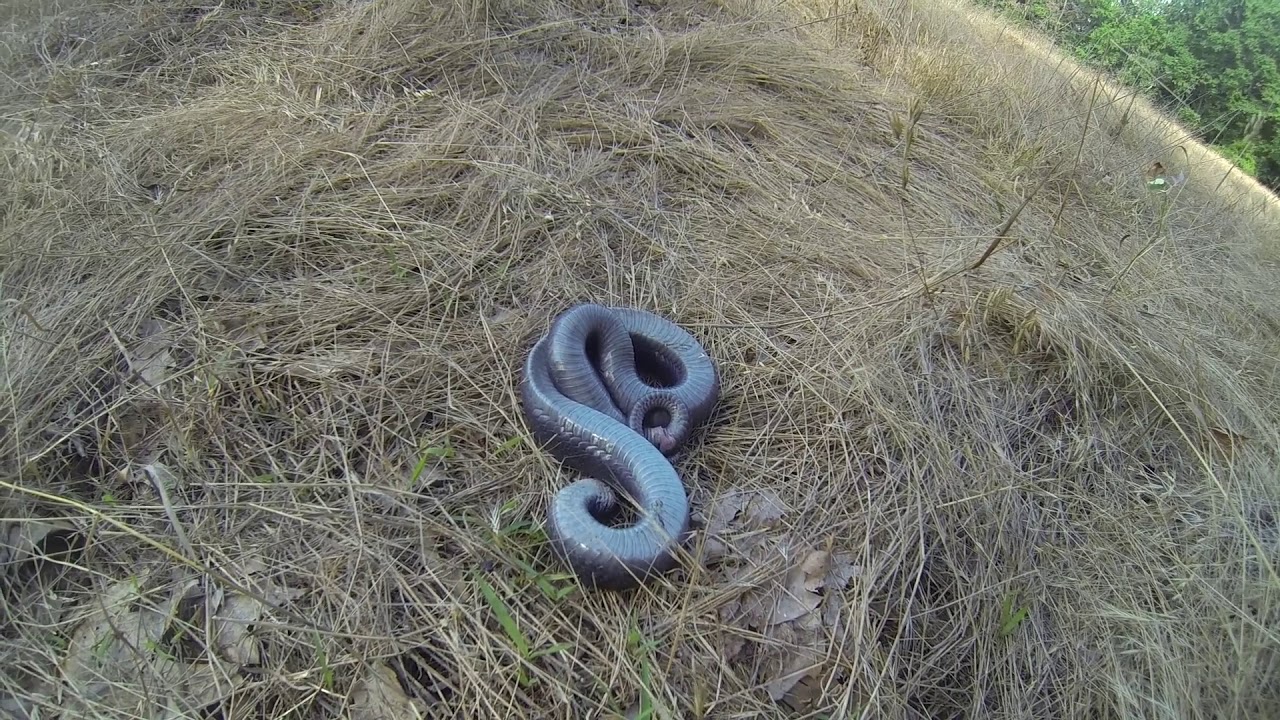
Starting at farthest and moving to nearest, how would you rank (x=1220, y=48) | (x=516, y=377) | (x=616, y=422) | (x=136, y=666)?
(x=1220, y=48) → (x=516, y=377) → (x=616, y=422) → (x=136, y=666)

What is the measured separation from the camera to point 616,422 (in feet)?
7.45

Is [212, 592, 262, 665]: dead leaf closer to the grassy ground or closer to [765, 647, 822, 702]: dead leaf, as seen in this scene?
the grassy ground

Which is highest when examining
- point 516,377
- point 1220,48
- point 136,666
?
point 516,377

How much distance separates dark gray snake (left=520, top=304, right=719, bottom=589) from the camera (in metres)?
1.91

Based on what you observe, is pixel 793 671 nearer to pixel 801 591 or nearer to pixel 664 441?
pixel 801 591

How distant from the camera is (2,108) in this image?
3209 mm

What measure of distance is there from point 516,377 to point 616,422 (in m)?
0.40

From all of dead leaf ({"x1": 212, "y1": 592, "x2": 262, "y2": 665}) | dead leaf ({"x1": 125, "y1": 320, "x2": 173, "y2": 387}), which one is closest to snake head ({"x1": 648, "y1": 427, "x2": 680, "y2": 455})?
dead leaf ({"x1": 212, "y1": 592, "x2": 262, "y2": 665})

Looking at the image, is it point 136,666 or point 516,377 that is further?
point 516,377

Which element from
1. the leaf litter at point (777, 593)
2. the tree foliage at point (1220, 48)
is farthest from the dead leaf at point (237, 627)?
the tree foliage at point (1220, 48)

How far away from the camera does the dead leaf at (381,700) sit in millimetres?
1635

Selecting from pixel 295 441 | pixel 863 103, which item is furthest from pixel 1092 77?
pixel 295 441

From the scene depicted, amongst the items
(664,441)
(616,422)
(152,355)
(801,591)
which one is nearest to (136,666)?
(152,355)

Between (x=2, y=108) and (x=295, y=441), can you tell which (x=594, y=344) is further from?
(x=2, y=108)
